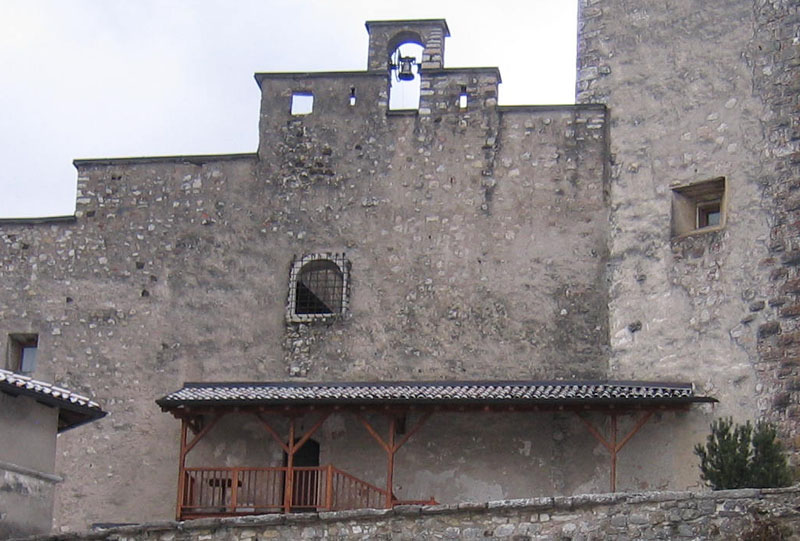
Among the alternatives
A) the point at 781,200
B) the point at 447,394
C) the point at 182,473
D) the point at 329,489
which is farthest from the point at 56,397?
the point at 781,200

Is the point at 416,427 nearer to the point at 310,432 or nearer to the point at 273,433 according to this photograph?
the point at 310,432

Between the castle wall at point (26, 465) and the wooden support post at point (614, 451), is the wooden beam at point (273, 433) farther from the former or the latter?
the wooden support post at point (614, 451)

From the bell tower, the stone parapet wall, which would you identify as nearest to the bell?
the bell tower

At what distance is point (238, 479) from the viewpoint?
29359 mm

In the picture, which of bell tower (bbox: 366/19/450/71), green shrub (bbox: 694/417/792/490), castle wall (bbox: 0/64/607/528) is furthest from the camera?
bell tower (bbox: 366/19/450/71)

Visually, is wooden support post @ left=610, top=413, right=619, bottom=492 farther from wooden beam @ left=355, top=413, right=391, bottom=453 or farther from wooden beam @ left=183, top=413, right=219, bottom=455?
wooden beam @ left=183, top=413, right=219, bottom=455

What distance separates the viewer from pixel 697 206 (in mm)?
29078

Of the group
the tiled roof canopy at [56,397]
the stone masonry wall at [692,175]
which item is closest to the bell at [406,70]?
the stone masonry wall at [692,175]

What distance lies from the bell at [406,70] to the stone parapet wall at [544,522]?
1225 cm

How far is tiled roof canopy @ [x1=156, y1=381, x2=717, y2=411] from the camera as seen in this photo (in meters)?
27.0

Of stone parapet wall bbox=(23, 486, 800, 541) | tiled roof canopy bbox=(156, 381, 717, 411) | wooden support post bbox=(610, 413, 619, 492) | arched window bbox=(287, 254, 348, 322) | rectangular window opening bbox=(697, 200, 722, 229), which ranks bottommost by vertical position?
stone parapet wall bbox=(23, 486, 800, 541)

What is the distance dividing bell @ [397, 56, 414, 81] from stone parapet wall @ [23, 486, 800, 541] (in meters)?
12.2

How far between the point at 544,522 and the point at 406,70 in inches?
510

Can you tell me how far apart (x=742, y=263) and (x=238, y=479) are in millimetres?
9380
